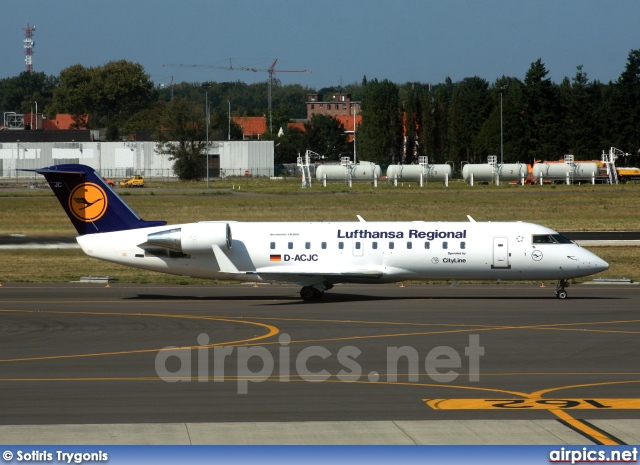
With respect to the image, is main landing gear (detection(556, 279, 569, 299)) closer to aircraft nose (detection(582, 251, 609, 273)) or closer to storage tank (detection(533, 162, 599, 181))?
aircraft nose (detection(582, 251, 609, 273))

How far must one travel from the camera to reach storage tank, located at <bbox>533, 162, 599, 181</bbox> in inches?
4427

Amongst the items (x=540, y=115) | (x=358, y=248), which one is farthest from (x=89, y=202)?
(x=540, y=115)

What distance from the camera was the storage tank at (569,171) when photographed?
112 meters

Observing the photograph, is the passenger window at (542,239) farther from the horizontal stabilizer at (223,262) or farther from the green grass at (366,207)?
the green grass at (366,207)

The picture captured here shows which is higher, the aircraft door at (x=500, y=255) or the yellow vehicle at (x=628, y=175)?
the yellow vehicle at (x=628, y=175)

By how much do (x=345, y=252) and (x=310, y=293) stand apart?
2085 mm

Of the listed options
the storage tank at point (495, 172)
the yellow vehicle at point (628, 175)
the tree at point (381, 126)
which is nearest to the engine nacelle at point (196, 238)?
the storage tank at point (495, 172)

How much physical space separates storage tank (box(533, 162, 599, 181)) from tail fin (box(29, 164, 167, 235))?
83.4 m

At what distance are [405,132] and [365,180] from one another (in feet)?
149

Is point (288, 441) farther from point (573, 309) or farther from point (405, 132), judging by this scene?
point (405, 132)

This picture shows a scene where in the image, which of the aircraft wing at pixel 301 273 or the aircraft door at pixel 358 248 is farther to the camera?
the aircraft door at pixel 358 248

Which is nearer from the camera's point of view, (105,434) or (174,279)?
(105,434)

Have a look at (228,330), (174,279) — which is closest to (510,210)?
(174,279)

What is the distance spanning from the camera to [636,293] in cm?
3725
